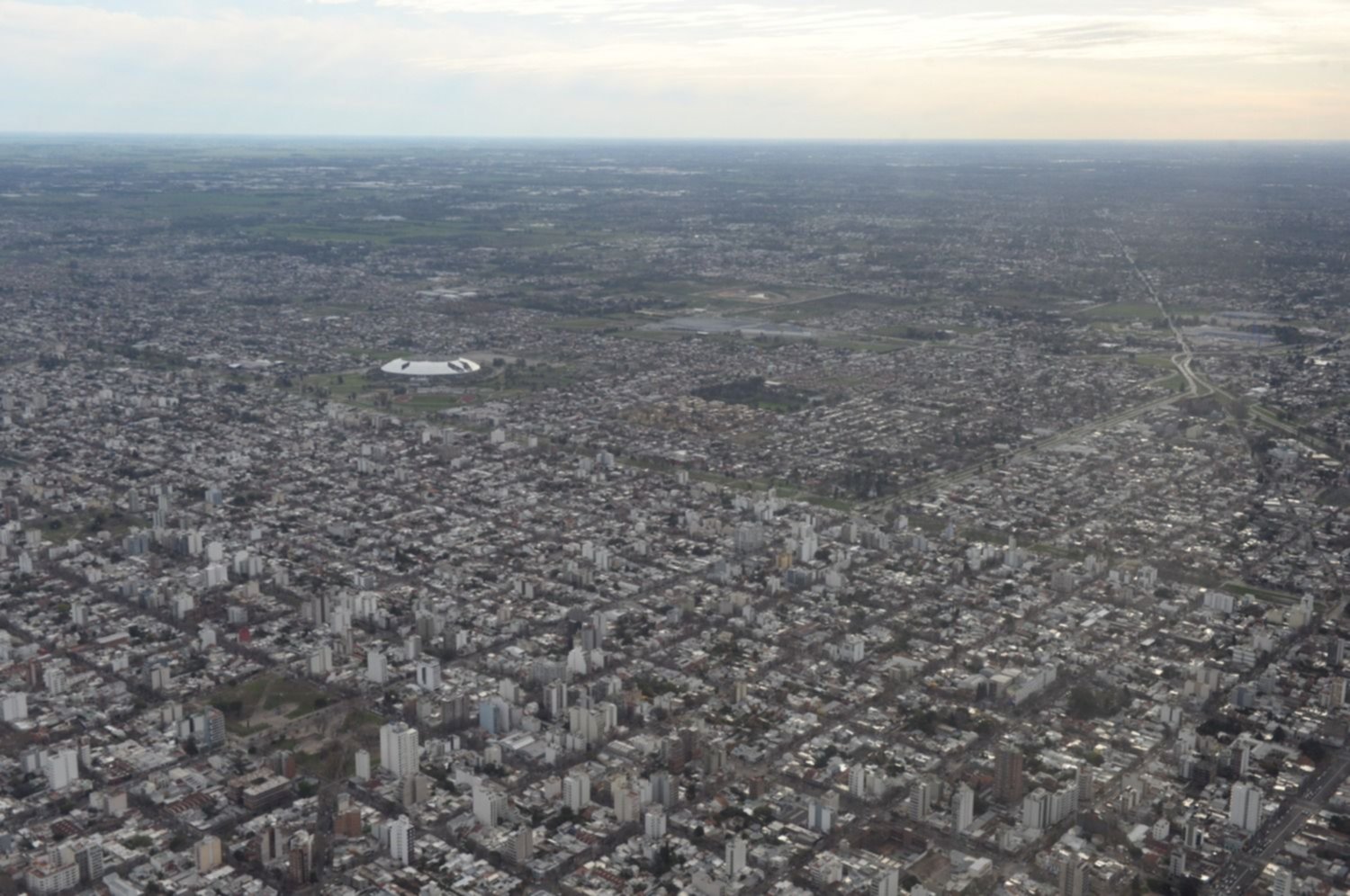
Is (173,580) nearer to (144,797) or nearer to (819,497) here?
(144,797)

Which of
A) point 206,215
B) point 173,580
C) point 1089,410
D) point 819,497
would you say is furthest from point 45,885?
point 206,215

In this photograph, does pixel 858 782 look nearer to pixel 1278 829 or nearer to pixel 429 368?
pixel 1278 829

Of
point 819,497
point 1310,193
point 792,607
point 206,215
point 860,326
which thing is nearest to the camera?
point 792,607

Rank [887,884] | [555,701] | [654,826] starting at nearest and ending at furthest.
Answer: [887,884], [654,826], [555,701]

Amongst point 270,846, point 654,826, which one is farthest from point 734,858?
point 270,846

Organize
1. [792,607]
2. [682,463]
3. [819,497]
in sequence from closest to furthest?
[792,607], [819,497], [682,463]

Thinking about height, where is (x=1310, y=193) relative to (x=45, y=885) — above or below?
above

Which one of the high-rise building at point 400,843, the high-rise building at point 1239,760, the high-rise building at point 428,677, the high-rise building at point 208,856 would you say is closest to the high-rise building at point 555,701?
the high-rise building at point 428,677

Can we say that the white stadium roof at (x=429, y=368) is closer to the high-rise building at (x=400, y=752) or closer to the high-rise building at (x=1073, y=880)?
the high-rise building at (x=400, y=752)
